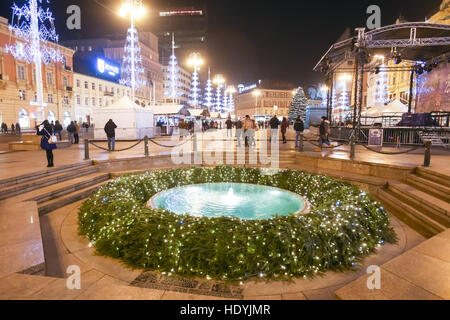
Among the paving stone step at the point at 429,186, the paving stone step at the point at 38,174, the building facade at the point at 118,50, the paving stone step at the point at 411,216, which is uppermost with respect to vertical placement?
the building facade at the point at 118,50

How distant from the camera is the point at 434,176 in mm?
7441

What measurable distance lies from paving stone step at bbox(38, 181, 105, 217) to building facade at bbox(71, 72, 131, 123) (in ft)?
136

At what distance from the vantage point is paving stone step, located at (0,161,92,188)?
6917mm

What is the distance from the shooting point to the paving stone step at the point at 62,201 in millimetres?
6359

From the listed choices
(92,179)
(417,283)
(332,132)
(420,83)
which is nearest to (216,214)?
(417,283)

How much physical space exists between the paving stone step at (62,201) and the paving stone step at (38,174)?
4.09 feet

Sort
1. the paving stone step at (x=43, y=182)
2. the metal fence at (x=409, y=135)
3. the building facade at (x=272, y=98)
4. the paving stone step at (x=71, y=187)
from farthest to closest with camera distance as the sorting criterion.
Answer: the building facade at (x=272, y=98) → the metal fence at (x=409, y=135) → the paving stone step at (x=71, y=187) → the paving stone step at (x=43, y=182)

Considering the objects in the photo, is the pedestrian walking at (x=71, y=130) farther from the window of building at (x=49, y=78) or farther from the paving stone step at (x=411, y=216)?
the window of building at (x=49, y=78)

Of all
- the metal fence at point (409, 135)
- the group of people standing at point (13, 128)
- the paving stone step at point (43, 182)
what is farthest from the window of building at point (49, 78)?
the metal fence at point (409, 135)

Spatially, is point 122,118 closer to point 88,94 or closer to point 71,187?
point 71,187

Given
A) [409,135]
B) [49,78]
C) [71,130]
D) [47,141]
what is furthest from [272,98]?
[47,141]

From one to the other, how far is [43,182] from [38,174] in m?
0.63
